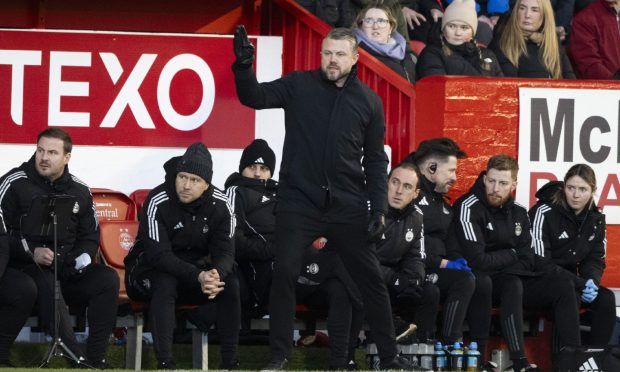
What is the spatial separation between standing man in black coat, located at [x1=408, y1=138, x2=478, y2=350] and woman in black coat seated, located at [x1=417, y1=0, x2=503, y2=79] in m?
1.33

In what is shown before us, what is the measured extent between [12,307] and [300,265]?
1.98 m

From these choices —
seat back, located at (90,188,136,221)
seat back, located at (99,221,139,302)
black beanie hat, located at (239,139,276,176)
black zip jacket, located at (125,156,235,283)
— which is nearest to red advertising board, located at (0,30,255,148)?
seat back, located at (90,188,136,221)

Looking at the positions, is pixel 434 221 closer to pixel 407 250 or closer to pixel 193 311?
pixel 407 250

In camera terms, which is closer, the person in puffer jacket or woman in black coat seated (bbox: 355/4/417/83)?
the person in puffer jacket

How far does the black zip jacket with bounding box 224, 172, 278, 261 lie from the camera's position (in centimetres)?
Result: 1052

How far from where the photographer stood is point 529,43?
13.2m

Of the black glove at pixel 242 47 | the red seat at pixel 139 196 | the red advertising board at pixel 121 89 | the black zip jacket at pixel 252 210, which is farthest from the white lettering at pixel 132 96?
the black glove at pixel 242 47

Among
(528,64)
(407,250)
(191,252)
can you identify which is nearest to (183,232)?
(191,252)

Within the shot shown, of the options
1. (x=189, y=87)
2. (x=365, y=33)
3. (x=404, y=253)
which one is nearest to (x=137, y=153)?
(x=189, y=87)

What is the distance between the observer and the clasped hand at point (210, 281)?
31.9 ft

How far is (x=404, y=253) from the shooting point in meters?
10.6

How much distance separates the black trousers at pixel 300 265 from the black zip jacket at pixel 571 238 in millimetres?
2939

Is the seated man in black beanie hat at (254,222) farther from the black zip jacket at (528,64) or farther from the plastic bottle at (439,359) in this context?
the black zip jacket at (528,64)

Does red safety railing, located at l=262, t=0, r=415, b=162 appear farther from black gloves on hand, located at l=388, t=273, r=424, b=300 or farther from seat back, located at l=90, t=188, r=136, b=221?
black gloves on hand, located at l=388, t=273, r=424, b=300
